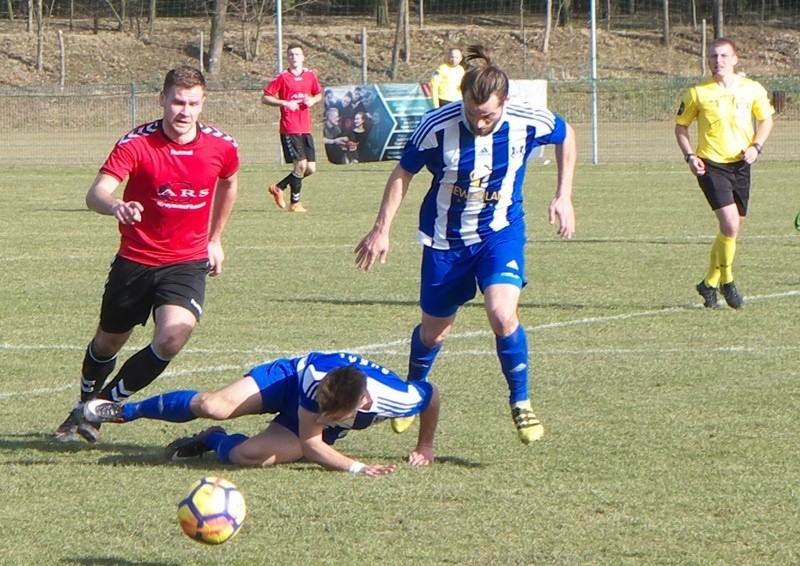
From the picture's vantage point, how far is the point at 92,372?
22.1ft

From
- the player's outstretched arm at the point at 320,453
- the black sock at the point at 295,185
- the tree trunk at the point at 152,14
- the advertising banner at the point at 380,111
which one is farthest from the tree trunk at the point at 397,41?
the player's outstretched arm at the point at 320,453

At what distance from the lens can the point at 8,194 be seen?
833 inches

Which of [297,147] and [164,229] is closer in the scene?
[164,229]

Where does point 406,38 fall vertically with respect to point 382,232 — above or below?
below

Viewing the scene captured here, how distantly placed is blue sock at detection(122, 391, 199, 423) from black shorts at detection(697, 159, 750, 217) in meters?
5.69

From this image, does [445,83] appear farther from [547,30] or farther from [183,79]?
[547,30]

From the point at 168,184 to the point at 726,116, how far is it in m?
5.65

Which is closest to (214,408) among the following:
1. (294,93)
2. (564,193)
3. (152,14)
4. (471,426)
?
(471,426)

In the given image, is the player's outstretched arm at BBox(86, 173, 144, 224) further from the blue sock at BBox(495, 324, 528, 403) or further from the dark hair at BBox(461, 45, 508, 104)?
the blue sock at BBox(495, 324, 528, 403)

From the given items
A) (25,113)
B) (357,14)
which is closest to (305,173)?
(25,113)

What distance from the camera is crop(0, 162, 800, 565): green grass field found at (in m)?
4.89

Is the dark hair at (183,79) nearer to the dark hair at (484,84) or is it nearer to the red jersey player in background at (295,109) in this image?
the dark hair at (484,84)

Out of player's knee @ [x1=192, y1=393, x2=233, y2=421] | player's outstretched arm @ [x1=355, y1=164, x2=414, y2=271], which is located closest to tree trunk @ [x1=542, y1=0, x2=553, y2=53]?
player's outstretched arm @ [x1=355, y1=164, x2=414, y2=271]

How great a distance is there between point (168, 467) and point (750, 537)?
8.02 feet
